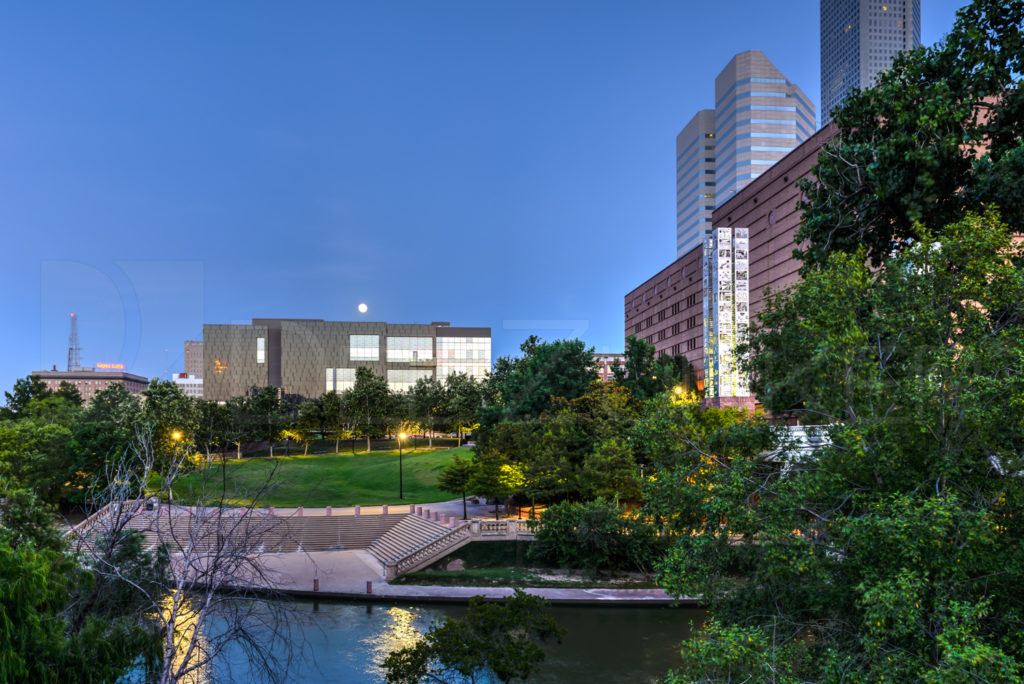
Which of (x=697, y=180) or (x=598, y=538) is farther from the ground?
(x=697, y=180)

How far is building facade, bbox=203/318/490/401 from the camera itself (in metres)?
131

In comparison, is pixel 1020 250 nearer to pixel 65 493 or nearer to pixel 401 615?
pixel 401 615

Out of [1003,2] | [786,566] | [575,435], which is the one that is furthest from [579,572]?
[1003,2]

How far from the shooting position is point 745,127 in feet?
459

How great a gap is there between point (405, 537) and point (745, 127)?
126 meters

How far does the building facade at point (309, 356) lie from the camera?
431 ft

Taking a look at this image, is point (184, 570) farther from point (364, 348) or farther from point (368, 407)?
point (364, 348)

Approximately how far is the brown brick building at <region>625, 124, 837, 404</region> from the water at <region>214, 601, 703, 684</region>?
34703mm

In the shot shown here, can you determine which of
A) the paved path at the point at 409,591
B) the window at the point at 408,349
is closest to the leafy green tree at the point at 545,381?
the paved path at the point at 409,591

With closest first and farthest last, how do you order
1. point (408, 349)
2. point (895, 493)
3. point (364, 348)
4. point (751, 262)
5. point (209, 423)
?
point (895, 493) < point (209, 423) < point (751, 262) < point (364, 348) < point (408, 349)

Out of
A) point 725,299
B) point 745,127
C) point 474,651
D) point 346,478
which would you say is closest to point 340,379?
point 346,478

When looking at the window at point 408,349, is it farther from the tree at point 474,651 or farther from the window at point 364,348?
the tree at point 474,651

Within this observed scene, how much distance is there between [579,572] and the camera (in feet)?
118

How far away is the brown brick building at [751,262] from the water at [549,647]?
114ft
